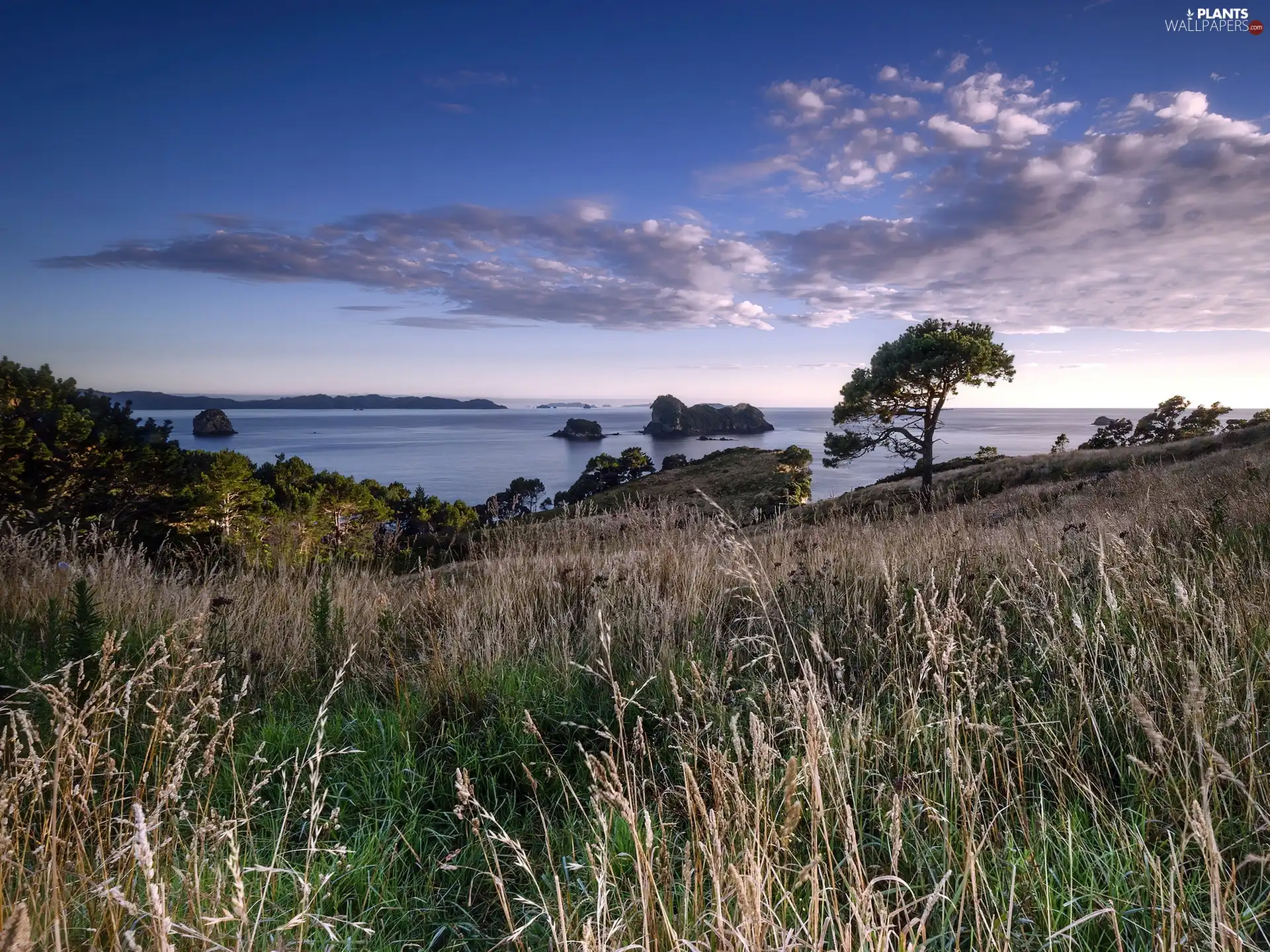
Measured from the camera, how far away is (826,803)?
2.45m

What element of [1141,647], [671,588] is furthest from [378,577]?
[1141,647]

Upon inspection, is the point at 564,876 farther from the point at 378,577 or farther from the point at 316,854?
the point at 378,577

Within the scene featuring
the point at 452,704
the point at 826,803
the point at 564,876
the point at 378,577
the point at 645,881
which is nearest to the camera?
the point at 645,881

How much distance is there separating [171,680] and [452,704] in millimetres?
1374

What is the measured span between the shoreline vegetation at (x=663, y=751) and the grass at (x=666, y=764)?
0.03 m

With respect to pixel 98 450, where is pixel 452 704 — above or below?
below

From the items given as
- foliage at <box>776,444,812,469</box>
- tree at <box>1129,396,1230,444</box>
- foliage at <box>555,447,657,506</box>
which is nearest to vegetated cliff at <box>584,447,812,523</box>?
foliage at <box>776,444,812,469</box>

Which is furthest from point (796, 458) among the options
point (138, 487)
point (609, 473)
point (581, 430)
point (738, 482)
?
point (581, 430)

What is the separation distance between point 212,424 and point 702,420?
113 meters

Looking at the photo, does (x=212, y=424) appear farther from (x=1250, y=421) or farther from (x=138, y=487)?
(x=1250, y=421)

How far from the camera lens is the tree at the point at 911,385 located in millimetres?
27156

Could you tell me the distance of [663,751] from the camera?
121 inches

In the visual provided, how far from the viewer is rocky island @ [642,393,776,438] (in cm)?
16912

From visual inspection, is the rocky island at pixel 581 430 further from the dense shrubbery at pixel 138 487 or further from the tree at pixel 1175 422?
the dense shrubbery at pixel 138 487
